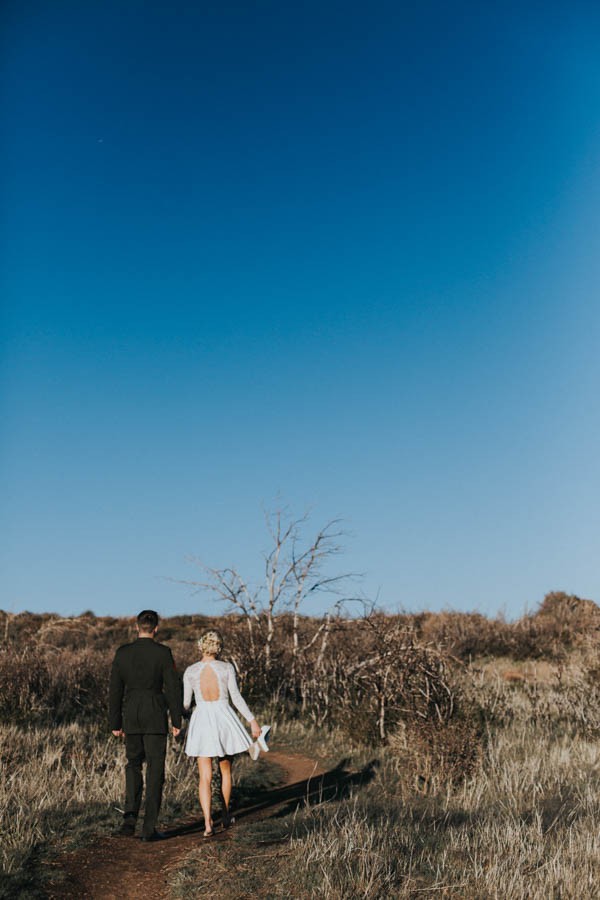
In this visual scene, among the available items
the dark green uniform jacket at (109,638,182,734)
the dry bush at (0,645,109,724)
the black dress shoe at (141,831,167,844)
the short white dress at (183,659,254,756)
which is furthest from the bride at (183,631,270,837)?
the dry bush at (0,645,109,724)

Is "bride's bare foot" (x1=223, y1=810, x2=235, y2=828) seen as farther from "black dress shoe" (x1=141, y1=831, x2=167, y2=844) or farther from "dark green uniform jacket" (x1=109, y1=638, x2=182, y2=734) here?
"dark green uniform jacket" (x1=109, y1=638, x2=182, y2=734)

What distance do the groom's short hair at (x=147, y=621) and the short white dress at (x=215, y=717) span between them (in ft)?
1.84

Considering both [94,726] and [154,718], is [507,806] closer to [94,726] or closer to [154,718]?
[154,718]

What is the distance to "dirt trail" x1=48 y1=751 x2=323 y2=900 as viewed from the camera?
237 inches

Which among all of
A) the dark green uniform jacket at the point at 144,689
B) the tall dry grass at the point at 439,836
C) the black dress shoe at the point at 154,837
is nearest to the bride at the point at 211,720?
the dark green uniform jacket at the point at 144,689

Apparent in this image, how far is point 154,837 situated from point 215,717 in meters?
1.24

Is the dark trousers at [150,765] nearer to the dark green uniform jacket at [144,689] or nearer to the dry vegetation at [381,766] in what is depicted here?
the dark green uniform jacket at [144,689]

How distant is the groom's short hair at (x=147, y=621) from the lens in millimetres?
7270

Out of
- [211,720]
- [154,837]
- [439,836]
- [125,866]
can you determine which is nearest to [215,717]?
[211,720]

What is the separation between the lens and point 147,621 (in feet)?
23.9

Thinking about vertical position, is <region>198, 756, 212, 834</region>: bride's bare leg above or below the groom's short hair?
below

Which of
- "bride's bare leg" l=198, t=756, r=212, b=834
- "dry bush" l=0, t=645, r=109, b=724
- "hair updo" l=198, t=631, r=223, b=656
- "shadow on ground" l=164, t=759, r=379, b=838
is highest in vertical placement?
"hair updo" l=198, t=631, r=223, b=656

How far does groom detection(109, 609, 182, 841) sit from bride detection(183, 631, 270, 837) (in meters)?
0.21

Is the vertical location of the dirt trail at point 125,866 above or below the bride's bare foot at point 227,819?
below
